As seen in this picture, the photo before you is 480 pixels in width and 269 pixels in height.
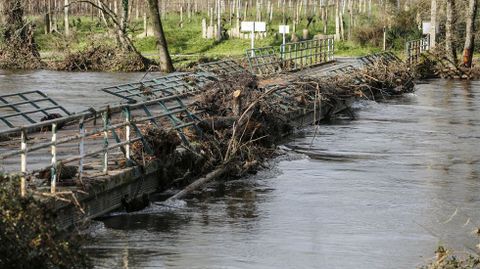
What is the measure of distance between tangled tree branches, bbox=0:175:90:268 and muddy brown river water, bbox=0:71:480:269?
256 centimetres

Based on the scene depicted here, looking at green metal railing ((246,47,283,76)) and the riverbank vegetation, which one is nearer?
green metal railing ((246,47,283,76))

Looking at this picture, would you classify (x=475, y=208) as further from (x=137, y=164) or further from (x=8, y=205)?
(x=8, y=205)

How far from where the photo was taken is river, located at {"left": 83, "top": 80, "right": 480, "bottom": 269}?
1391 centimetres

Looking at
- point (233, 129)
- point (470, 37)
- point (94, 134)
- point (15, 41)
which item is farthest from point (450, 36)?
point (94, 134)

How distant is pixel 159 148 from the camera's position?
1880 centimetres

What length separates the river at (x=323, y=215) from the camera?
13.9 metres

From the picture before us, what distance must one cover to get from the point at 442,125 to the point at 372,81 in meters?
8.69

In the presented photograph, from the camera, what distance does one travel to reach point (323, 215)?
674 inches

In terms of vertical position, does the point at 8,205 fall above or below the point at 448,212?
above

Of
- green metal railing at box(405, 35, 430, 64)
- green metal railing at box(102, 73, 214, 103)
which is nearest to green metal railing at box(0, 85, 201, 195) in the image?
green metal railing at box(102, 73, 214, 103)

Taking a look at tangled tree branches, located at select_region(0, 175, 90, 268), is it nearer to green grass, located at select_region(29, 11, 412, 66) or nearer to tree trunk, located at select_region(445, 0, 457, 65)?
green grass, located at select_region(29, 11, 412, 66)

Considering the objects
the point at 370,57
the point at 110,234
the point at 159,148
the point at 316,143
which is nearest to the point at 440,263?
the point at 110,234

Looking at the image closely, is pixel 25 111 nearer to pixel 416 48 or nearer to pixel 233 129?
pixel 233 129

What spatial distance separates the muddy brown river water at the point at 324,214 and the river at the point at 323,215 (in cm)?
2
